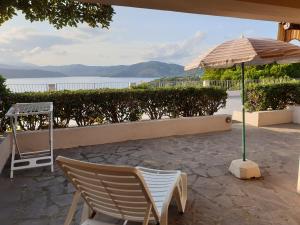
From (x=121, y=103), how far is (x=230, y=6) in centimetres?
476

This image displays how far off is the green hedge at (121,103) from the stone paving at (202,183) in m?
0.86

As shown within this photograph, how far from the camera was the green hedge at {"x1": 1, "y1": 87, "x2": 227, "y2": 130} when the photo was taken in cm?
650

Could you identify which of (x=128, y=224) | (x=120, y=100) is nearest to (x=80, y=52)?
(x=120, y=100)

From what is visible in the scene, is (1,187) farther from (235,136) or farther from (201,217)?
(235,136)

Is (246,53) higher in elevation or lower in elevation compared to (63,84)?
higher

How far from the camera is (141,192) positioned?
7.41 ft

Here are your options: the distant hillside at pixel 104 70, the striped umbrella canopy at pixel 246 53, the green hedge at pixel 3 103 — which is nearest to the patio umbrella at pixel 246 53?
the striped umbrella canopy at pixel 246 53

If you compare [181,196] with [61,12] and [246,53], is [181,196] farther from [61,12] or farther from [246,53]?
[61,12]

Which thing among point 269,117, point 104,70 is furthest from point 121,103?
point 104,70

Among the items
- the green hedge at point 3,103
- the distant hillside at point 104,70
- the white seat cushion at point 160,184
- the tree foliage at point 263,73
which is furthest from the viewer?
the tree foliage at point 263,73

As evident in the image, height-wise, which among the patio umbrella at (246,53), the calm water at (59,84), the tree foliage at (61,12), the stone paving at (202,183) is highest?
the tree foliage at (61,12)

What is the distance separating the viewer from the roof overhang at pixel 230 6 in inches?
103

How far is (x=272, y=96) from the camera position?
9234 millimetres

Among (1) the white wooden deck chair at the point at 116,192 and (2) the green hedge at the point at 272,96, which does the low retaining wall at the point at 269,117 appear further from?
(1) the white wooden deck chair at the point at 116,192
